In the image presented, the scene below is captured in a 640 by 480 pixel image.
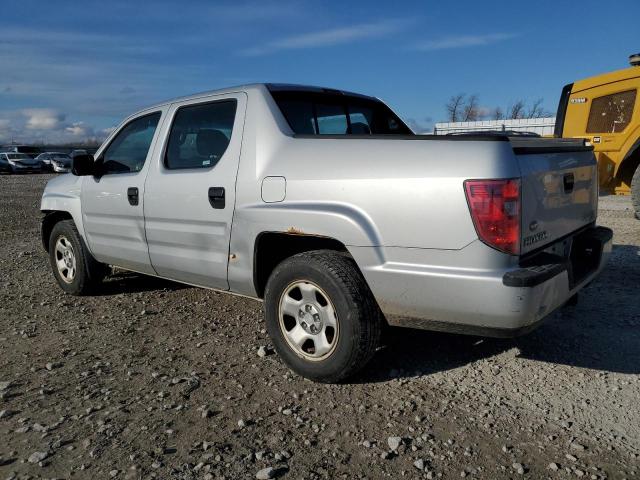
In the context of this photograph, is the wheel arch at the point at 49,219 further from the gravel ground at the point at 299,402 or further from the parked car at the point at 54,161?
the parked car at the point at 54,161

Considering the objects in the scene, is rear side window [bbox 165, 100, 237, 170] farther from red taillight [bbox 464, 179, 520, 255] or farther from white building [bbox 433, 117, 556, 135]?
white building [bbox 433, 117, 556, 135]

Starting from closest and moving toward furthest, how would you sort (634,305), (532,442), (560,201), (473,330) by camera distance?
(532,442) < (473,330) < (560,201) < (634,305)

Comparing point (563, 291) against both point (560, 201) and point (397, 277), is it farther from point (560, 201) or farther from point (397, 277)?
point (397, 277)

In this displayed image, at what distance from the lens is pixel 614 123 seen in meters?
9.55

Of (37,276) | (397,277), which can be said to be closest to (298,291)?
(397,277)

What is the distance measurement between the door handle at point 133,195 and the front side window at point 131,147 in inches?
7.0

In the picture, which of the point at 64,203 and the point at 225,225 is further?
the point at 64,203

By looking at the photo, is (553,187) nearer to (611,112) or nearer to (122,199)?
(122,199)

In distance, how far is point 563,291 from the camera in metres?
2.99

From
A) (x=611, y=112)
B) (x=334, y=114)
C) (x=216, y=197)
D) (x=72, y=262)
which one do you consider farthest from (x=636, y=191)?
(x=72, y=262)

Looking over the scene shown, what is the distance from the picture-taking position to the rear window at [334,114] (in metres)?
3.86

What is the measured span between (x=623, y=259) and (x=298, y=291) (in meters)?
4.63

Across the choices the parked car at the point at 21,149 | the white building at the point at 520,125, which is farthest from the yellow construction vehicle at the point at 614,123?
the parked car at the point at 21,149

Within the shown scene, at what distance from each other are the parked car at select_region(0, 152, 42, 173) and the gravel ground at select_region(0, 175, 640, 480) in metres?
36.7
